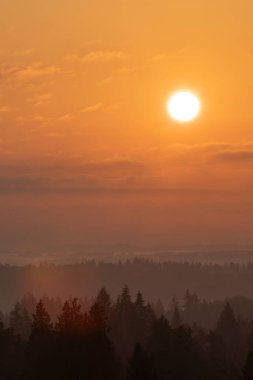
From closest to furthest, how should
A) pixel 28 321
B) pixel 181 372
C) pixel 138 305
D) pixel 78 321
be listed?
1. pixel 78 321
2. pixel 181 372
3. pixel 138 305
4. pixel 28 321

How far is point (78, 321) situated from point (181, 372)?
13.8m

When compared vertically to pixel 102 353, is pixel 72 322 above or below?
above

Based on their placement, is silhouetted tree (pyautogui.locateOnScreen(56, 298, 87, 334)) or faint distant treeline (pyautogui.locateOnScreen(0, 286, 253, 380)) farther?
silhouetted tree (pyautogui.locateOnScreen(56, 298, 87, 334))

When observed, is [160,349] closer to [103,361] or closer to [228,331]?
[103,361]

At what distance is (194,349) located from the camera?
315ft

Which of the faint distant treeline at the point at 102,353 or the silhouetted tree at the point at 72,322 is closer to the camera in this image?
the faint distant treeline at the point at 102,353

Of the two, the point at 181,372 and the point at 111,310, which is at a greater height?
the point at 111,310

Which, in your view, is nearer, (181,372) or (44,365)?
(44,365)

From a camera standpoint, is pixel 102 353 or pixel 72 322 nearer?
pixel 102 353

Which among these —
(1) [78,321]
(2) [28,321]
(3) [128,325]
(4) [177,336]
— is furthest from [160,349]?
(2) [28,321]

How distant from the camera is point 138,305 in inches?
5118

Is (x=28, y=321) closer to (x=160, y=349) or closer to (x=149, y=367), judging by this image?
(x=160, y=349)

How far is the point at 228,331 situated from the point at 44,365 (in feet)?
176

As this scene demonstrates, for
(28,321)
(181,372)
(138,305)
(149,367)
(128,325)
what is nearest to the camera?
(149,367)
